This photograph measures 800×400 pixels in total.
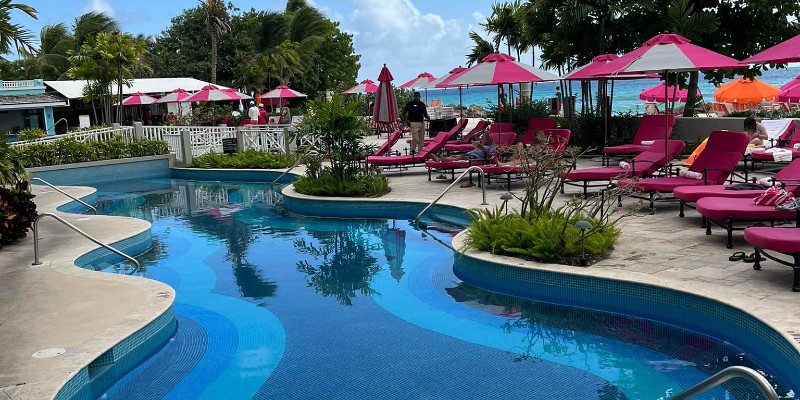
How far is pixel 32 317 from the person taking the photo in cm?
659

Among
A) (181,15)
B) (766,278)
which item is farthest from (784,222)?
(181,15)

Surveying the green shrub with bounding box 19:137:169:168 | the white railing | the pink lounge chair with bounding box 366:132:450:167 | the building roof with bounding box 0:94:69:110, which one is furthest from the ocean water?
the pink lounge chair with bounding box 366:132:450:167

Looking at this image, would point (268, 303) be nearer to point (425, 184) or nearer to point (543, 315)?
point (543, 315)

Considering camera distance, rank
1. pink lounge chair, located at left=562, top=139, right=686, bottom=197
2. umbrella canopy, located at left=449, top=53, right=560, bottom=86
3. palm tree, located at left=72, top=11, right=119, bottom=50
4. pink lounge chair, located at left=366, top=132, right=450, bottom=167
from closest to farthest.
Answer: pink lounge chair, located at left=562, top=139, right=686, bottom=197
umbrella canopy, located at left=449, top=53, right=560, bottom=86
pink lounge chair, located at left=366, top=132, right=450, bottom=167
palm tree, located at left=72, top=11, right=119, bottom=50

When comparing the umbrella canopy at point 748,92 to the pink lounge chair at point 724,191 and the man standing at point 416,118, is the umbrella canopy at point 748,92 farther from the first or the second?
the pink lounge chair at point 724,191

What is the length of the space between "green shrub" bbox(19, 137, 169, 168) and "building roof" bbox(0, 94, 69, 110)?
48.3 feet

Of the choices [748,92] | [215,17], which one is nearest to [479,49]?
[748,92]

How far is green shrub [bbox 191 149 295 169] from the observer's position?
61.8 feet

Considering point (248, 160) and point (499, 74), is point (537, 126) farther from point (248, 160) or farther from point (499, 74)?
point (248, 160)

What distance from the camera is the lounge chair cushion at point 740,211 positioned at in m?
7.35

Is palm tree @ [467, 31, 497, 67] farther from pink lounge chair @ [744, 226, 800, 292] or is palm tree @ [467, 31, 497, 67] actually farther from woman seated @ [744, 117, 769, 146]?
pink lounge chair @ [744, 226, 800, 292]

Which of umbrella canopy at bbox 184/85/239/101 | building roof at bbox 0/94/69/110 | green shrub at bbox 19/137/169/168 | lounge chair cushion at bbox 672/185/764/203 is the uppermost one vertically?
building roof at bbox 0/94/69/110

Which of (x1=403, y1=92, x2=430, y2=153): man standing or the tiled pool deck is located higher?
(x1=403, y1=92, x2=430, y2=153): man standing

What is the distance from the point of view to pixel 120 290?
7.37 m
